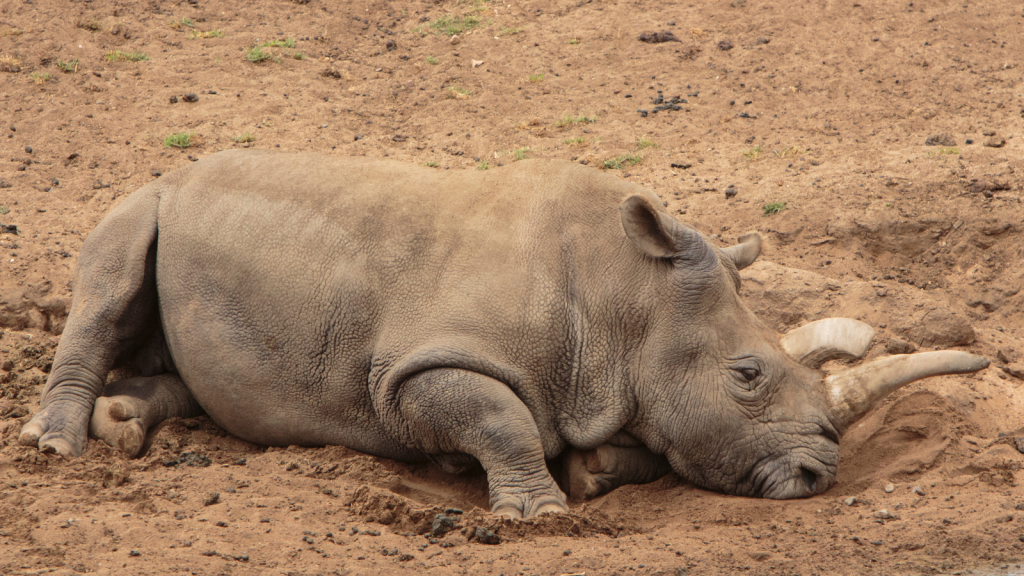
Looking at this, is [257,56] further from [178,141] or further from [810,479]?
[810,479]

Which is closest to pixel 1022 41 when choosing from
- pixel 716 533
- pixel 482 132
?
pixel 482 132

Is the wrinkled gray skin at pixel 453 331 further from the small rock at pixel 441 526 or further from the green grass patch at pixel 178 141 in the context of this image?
the green grass patch at pixel 178 141

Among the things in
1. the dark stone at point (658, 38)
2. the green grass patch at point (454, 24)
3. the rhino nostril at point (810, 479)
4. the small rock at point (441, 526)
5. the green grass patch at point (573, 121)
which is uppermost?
the green grass patch at point (454, 24)

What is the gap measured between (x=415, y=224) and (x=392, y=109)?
17.6 ft

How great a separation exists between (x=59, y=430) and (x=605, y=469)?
301 cm

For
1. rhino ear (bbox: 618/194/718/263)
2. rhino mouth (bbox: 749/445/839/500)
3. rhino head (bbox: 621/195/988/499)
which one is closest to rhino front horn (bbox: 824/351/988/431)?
rhino head (bbox: 621/195/988/499)

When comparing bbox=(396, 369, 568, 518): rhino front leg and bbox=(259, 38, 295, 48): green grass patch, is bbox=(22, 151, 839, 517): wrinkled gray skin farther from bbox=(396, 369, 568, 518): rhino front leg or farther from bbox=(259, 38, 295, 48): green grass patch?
bbox=(259, 38, 295, 48): green grass patch

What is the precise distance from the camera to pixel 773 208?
821 cm

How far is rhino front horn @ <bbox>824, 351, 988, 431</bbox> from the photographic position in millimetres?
4934

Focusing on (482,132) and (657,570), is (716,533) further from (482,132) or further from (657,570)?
(482,132)

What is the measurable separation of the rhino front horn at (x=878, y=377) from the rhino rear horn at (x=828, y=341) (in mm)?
111

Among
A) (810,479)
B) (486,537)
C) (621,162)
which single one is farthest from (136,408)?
(621,162)

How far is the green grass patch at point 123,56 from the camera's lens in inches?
430

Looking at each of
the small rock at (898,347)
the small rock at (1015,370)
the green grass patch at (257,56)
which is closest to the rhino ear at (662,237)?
the small rock at (898,347)
